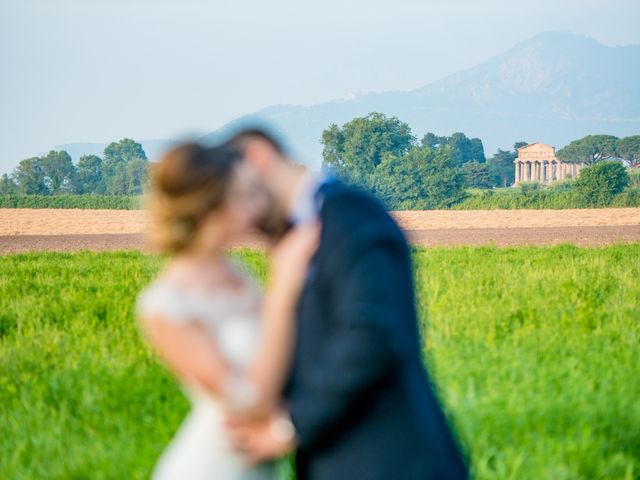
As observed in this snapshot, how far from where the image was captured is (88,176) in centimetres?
13300

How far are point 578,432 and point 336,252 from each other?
12.2 feet

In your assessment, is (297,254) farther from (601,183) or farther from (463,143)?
(463,143)

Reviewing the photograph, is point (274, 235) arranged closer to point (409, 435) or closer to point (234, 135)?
point (234, 135)

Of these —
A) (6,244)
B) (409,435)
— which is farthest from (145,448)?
(6,244)

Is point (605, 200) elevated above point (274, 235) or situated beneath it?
situated beneath

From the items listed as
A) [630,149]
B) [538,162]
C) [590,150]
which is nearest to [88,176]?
[590,150]

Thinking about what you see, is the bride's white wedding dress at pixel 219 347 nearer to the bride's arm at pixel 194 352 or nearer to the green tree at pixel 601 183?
the bride's arm at pixel 194 352

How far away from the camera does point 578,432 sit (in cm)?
555

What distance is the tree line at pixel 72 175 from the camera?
4781 inches

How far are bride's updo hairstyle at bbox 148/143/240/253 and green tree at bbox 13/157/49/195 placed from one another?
12631 centimetres

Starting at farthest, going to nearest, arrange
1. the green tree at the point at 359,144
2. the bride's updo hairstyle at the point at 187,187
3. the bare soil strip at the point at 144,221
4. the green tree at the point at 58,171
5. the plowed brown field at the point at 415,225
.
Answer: the green tree at the point at 58,171 → the green tree at the point at 359,144 → the bare soil strip at the point at 144,221 → the plowed brown field at the point at 415,225 → the bride's updo hairstyle at the point at 187,187

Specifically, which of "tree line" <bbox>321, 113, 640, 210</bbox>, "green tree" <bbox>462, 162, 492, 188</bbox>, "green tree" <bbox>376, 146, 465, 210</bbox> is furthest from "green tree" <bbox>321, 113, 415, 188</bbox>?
"green tree" <bbox>462, 162, 492, 188</bbox>

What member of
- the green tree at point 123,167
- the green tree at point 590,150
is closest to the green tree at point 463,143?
the green tree at point 590,150

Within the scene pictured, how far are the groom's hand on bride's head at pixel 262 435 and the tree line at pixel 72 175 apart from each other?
366ft
